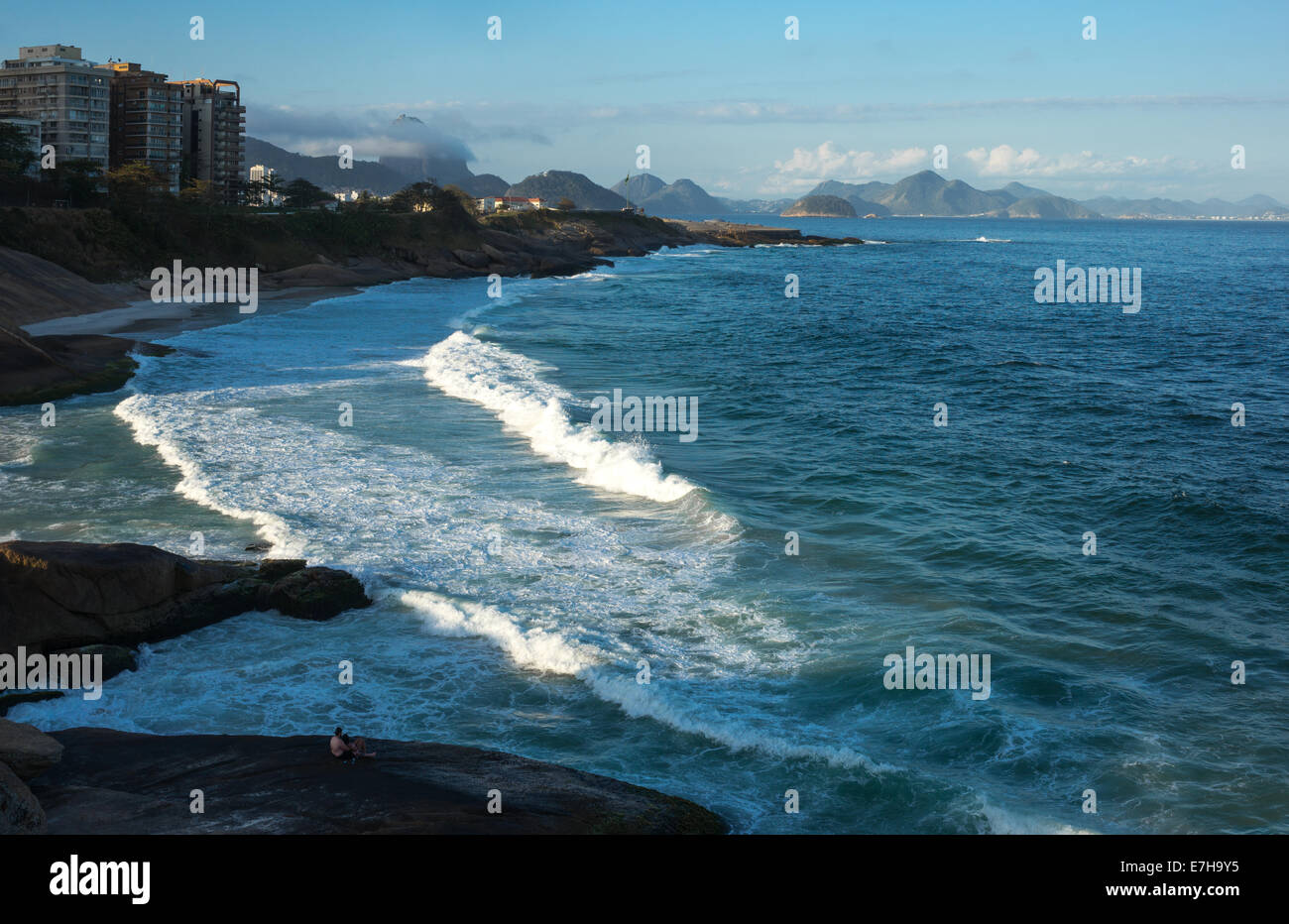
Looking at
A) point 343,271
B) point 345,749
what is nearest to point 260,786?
point 345,749

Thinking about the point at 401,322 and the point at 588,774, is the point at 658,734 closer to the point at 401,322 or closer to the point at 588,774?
the point at 588,774

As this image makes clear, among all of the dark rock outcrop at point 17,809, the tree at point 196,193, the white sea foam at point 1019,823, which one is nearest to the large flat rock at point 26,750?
the dark rock outcrop at point 17,809

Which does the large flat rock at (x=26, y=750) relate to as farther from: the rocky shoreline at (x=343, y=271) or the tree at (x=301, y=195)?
the tree at (x=301, y=195)

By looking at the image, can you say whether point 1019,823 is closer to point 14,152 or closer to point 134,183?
point 134,183

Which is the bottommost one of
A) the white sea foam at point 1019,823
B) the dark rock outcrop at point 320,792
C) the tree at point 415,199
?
the white sea foam at point 1019,823
